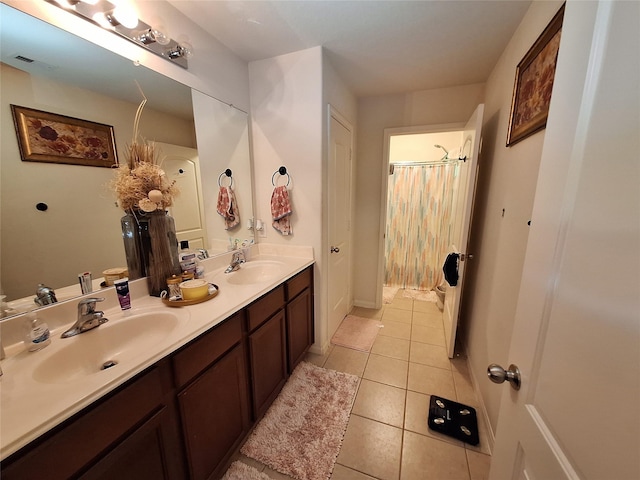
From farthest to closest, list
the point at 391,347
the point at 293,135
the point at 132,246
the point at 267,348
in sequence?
1. the point at 391,347
2. the point at 293,135
3. the point at 267,348
4. the point at 132,246

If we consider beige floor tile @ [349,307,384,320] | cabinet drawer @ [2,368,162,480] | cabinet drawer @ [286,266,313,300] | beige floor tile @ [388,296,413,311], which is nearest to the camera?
cabinet drawer @ [2,368,162,480]

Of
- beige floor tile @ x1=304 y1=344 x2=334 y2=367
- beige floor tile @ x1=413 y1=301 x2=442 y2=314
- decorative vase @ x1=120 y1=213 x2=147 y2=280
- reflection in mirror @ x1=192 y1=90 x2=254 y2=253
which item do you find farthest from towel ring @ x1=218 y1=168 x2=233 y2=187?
beige floor tile @ x1=413 y1=301 x2=442 y2=314

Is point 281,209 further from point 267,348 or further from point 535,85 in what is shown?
point 535,85

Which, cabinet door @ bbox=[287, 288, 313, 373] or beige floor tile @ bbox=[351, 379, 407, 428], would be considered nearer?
beige floor tile @ bbox=[351, 379, 407, 428]

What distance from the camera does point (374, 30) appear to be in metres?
1.53

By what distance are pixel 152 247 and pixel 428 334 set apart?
2.45 meters

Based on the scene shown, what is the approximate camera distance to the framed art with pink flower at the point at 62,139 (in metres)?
0.92

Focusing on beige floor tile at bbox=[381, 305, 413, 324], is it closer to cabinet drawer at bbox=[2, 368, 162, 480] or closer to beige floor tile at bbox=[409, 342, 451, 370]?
beige floor tile at bbox=[409, 342, 451, 370]

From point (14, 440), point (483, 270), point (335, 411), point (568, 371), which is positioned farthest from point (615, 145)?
point (335, 411)

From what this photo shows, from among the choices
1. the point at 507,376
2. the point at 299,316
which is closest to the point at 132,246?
the point at 299,316

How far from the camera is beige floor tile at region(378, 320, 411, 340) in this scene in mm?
2406

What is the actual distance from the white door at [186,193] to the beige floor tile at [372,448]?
1534mm

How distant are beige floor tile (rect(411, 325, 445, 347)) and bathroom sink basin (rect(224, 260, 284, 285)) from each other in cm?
153

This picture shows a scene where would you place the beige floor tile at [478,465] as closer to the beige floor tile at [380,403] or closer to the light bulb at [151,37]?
Result: the beige floor tile at [380,403]
